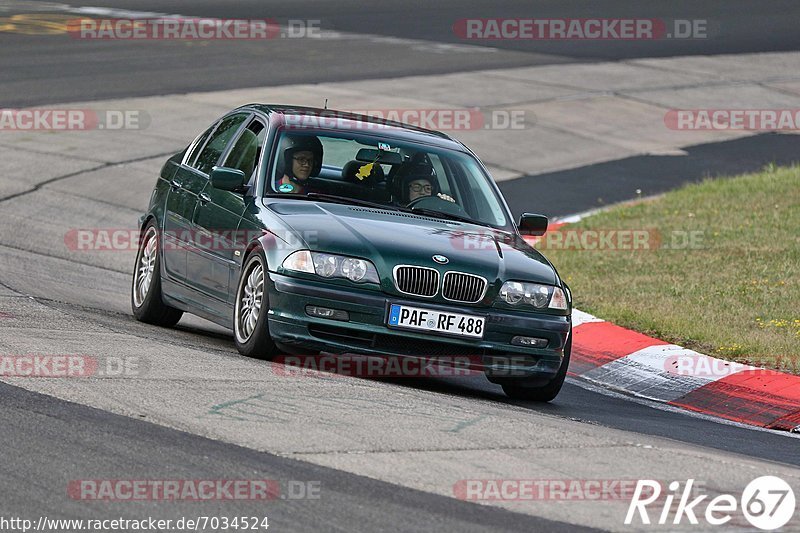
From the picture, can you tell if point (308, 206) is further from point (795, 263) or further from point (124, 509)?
point (795, 263)

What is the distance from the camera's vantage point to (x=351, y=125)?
32.1 ft

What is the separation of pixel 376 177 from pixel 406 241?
1.11 metres

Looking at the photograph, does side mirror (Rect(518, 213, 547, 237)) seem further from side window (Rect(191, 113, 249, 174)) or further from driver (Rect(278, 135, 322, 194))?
side window (Rect(191, 113, 249, 174))

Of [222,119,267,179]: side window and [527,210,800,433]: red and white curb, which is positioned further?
[222,119,267,179]: side window

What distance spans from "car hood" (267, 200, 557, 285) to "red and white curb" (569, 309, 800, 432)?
1541mm

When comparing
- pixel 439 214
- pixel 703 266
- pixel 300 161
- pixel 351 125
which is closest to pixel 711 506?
pixel 439 214

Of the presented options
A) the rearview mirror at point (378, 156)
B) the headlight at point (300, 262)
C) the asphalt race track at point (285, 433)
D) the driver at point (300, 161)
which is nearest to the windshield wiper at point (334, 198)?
the driver at point (300, 161)

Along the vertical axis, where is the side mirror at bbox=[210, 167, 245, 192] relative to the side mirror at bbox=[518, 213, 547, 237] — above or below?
above

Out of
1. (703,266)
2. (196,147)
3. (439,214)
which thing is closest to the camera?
(439,214)

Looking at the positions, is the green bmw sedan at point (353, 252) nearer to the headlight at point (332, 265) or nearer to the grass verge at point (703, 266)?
the headlight at point (332, 265)

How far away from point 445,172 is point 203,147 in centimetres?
193

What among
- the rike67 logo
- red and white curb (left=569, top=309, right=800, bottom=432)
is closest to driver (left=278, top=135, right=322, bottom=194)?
red and white curb (left=569, top=309, right=800, bottom=432)

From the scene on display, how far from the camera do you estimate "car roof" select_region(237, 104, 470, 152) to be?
31.9 feet

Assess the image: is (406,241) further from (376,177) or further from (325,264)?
(376,177)
